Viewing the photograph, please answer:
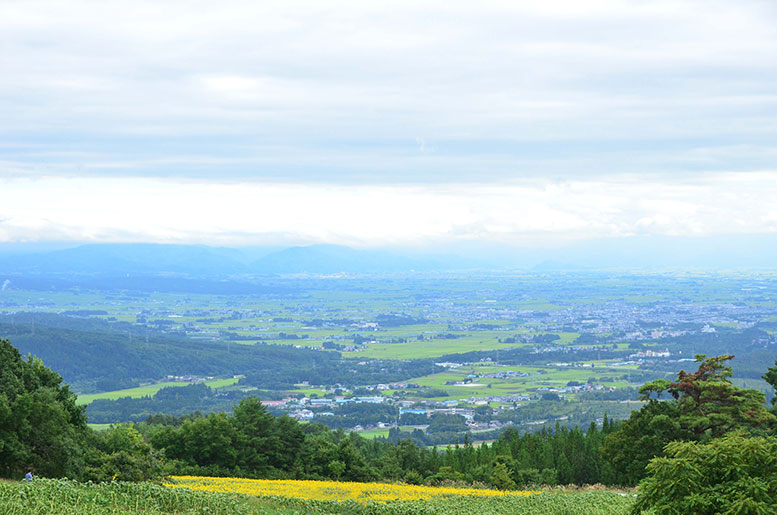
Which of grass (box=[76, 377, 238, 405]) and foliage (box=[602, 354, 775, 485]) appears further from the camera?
grass (box=[76, 377, 238, 405])

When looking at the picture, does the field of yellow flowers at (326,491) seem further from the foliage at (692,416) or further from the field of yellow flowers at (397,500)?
the foliage at (692,416)

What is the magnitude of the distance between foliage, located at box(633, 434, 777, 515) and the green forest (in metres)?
0.03

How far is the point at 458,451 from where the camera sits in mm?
57250

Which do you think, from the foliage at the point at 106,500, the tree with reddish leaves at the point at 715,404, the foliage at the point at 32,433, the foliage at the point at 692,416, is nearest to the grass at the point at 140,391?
the foliage at the point at 32,433

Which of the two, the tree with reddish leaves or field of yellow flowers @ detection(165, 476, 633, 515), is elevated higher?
the tree with reddish leaves

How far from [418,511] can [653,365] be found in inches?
6563

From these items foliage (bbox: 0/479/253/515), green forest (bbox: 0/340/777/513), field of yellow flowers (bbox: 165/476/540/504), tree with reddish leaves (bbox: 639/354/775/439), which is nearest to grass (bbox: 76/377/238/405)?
green forest (bbox: 0/340/777/513)

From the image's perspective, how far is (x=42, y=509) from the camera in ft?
61.2

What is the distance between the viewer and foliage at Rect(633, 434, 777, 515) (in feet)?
58.4

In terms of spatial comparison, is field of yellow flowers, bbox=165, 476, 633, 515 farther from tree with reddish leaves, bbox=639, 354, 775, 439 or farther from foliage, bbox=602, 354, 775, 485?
tree with reddish leaves, bbox=639, 354, 775, 439

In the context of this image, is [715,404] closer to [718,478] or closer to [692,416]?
[692,416]

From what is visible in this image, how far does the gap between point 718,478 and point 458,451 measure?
39.8 m

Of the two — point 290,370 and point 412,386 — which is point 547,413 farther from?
point 290,370

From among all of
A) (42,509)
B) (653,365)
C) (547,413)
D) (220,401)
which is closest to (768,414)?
(42,509)
